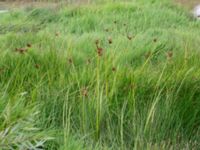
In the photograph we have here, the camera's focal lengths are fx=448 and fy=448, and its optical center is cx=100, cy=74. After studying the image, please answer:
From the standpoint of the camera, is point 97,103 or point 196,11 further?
point 196,11

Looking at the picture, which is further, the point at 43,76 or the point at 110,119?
the point at 43,76

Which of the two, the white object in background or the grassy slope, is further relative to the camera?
the white object in background

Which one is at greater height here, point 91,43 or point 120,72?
point 120,72

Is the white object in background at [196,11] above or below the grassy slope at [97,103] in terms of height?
below

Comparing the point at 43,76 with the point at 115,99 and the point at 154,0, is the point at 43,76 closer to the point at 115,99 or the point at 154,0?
the point at 115,99

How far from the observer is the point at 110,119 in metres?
2.44

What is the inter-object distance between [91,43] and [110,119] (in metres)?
2.06

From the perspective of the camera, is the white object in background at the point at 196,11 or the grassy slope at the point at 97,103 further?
the white object in background at the point at 196,11

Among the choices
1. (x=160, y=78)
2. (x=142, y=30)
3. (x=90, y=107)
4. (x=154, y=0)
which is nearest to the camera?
(x=90, y=107)

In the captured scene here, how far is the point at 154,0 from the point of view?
26.0 ft

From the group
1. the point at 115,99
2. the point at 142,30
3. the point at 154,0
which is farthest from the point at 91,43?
the point at 154,0

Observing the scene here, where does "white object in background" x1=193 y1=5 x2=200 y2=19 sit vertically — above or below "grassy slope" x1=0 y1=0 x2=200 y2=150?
below

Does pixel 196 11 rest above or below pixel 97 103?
below

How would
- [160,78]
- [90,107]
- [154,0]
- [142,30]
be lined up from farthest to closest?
[154,0] → [142,30] → [160,78] → [90,107]
